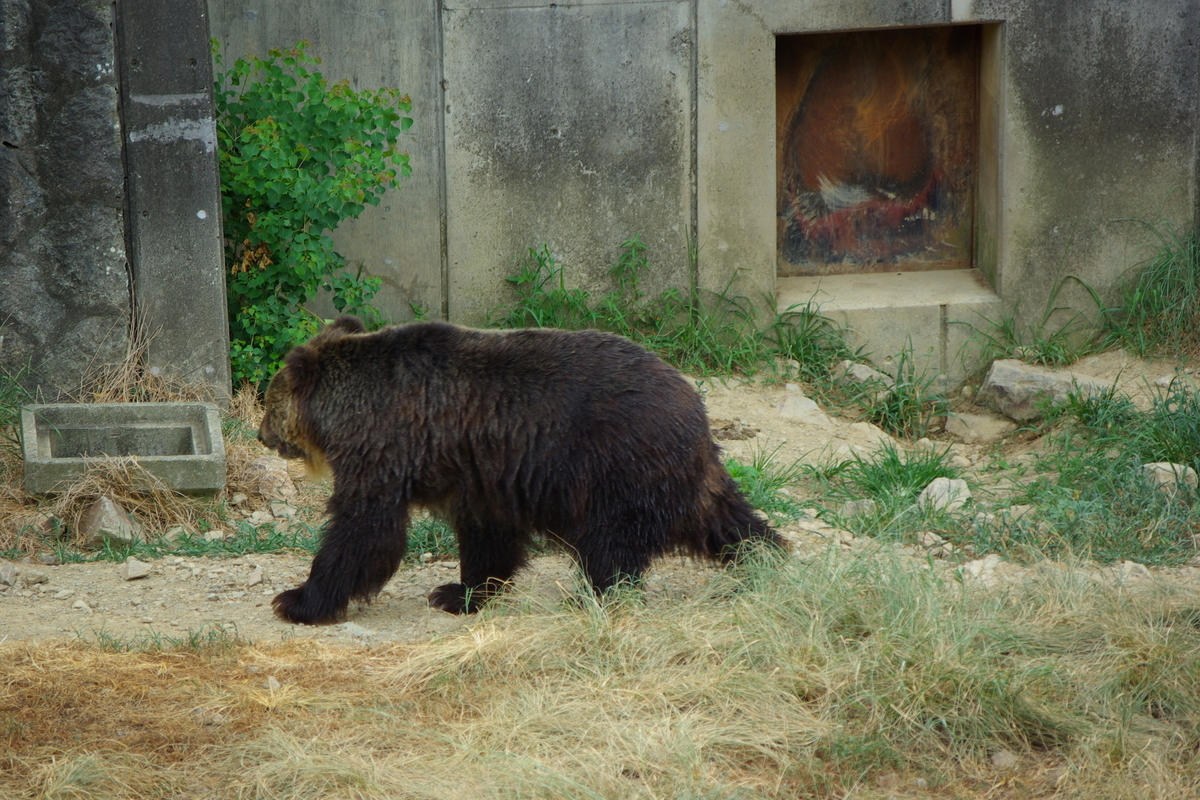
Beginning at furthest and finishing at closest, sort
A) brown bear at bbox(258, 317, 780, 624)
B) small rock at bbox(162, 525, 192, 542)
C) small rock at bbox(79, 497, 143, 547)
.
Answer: small rock at bbox(162, 525, 192, 542)
small rock at bbox(79, 497, 143, 547)
brown bear at bbox(258, 317, 780, 624)

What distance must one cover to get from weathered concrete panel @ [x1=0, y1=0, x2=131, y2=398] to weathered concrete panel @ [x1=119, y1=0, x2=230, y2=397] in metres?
0.11

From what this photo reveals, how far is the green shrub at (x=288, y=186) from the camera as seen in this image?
298 inches

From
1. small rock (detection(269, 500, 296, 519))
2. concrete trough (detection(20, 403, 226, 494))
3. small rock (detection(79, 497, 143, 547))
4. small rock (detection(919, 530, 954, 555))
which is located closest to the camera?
small rock (detection(919, 530, 954, 555))

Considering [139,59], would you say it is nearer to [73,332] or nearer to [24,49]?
[24,49]

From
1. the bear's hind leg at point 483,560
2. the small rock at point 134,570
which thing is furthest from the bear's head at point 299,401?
the small rock at point 134,570

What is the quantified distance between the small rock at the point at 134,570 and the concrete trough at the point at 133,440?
0.71m

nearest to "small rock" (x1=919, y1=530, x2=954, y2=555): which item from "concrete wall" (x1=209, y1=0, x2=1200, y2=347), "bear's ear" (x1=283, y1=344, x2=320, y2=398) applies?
"bear's ear" (x1=283, y1=344, x2=320, y2=398)

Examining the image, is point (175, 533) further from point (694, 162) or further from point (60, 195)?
point (694, 162)

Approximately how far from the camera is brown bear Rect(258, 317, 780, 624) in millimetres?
4816

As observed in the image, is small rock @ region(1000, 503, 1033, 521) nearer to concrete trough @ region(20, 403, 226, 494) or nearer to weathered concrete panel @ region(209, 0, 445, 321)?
concrete trough @ region(20, 403, 226, 494)

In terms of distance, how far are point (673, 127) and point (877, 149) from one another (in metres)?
1.63

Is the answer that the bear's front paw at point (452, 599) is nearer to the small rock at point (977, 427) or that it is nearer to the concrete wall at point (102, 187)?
the concrete wall at point (102, 187)

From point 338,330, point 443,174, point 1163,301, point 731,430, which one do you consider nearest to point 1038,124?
point 1163,301

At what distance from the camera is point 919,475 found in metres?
6.62
